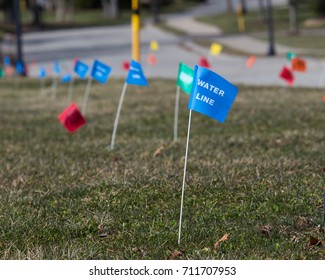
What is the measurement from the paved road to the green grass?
8086mm

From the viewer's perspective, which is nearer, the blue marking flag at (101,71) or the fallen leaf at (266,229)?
the fallen leaf at (266,229)

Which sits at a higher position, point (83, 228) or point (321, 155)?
point (83, 228)

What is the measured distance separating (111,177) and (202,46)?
30.3 meters

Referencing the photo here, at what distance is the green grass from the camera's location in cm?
552

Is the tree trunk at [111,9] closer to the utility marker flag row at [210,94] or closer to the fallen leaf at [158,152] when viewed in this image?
the fallen leaf at [158,152]

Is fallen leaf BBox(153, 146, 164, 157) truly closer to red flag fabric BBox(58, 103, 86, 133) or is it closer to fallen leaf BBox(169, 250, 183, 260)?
red flag fabric BBox(58, 103, 86, 133)

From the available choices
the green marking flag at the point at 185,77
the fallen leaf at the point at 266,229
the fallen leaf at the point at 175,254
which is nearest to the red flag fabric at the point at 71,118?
the green marking flag at the point at 185,77

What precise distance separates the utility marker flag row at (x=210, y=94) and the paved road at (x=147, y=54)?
525 inches

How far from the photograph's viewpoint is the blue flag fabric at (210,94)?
5.60 metres

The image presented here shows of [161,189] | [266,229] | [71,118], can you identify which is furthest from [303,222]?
[71,118]

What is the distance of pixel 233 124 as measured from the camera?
1200 centimetres

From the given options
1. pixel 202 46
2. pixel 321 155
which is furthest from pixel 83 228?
pixel 202 46

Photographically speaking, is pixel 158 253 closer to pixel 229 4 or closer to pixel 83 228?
pixel 83 228

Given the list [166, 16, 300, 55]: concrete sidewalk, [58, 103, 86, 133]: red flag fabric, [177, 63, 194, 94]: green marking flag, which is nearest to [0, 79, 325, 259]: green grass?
[58, 103, 86, 133]: red flag fabric
